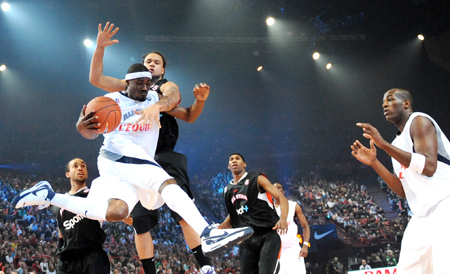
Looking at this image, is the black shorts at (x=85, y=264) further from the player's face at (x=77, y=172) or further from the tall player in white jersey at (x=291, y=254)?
the tall player in white jersey at (x=291, y=254)

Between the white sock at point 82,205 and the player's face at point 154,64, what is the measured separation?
1738 millimetres

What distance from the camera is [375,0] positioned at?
16.7 m

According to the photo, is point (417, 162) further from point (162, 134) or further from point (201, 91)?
point (162, 134)

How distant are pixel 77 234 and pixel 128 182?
1334 mm

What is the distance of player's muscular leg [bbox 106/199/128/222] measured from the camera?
3201 mm

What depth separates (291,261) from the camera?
7.35m

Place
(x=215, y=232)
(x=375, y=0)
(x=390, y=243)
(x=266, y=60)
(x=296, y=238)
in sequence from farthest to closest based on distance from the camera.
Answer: (x=266, y=60)
(x=375, y=0)
(x=390, y=243)
(x=296, y=238)
(x=215, y=232)

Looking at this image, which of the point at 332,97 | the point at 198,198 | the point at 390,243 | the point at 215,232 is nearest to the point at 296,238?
the point at 215,232

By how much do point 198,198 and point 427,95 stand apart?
12334 mm

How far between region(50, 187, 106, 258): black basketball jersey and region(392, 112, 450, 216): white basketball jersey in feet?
10.6

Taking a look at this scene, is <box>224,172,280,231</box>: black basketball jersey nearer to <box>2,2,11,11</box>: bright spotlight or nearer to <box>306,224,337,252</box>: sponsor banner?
<box>306,224,337,252</box>: sponsor banner

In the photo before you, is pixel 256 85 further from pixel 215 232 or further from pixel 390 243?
pixel 215 232

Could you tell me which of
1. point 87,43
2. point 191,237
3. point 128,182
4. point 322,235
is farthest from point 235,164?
point 87,43

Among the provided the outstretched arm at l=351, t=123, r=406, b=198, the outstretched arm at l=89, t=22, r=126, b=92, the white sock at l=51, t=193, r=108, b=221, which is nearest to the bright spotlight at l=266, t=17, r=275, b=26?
the outstretched arm at l=89, t=22, r=126, b=92
